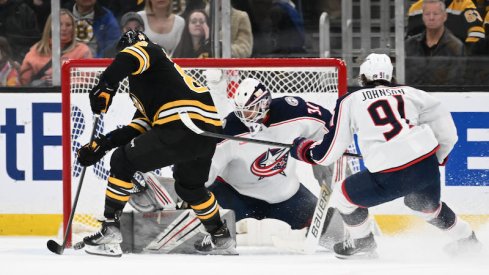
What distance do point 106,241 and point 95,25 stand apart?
1904mm

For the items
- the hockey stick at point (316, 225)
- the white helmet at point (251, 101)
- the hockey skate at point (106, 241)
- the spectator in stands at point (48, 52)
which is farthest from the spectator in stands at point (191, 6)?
the hockey skate at point (106, 241)

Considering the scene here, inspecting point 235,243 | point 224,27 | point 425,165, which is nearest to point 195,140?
point 235,243

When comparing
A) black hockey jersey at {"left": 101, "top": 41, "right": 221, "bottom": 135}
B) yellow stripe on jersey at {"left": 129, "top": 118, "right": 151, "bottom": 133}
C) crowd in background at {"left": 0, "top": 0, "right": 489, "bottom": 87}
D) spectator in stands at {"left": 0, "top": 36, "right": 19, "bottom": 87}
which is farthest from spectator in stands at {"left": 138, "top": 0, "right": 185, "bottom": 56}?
black hockey jersey at {"left": 101, "top": 41, "right": 221, "bottom": 135}

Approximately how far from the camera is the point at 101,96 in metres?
5.14

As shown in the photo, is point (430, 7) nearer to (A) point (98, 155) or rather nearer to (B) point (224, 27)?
(B) point (224, 27)

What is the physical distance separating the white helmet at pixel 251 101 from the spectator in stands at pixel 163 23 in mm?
1250

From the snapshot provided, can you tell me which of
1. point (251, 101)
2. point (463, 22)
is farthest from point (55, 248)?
point (463, 22)

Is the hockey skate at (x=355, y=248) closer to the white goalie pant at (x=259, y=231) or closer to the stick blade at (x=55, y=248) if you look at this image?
the white goalie pant at (x=259, y=231)

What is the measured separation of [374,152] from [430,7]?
1990 millimetres

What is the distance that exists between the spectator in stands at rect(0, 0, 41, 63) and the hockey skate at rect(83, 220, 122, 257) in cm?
188

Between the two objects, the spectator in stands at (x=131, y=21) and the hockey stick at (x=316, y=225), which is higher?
the spectator in stands at (x=131, y=21)

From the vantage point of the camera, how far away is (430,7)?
6.85m

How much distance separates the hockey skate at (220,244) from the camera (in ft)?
18.1

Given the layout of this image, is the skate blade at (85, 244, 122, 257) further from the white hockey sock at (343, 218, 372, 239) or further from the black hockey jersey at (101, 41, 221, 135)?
the white hockey sock at (343, 218, 372, 239)
